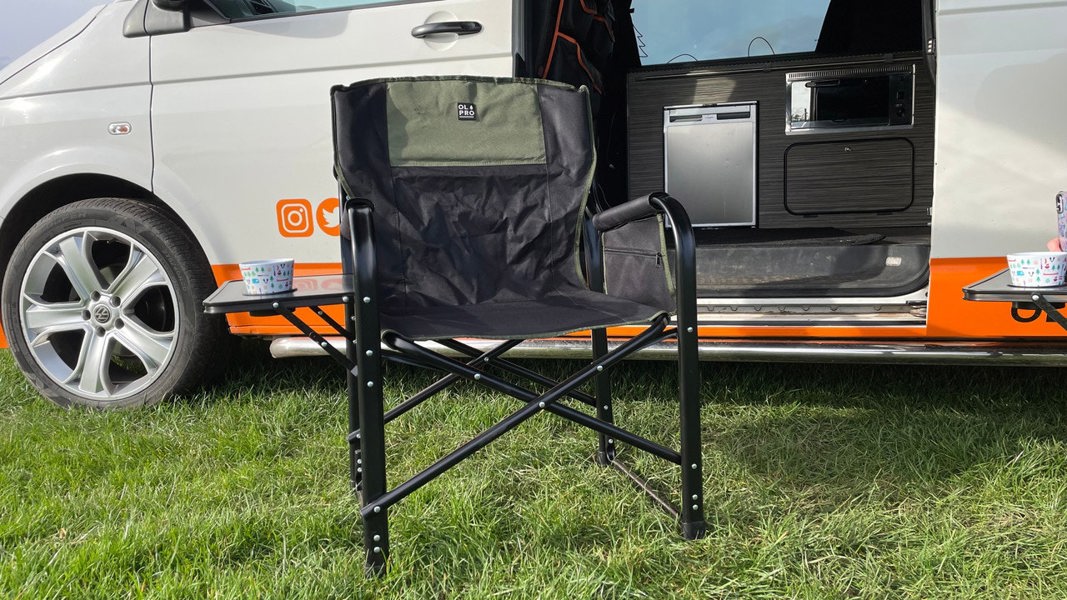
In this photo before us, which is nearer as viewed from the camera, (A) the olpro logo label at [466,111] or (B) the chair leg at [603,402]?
(A) the olpro logo label at [466,111]

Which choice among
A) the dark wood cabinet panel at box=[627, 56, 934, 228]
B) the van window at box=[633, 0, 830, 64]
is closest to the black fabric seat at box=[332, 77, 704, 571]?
the van window at box=[633, 0, 830, 64]

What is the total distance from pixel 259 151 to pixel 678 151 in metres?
2.20

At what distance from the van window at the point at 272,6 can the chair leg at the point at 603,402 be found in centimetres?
117

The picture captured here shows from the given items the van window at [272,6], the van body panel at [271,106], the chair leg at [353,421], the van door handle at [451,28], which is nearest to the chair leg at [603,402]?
the chair leg at [353,421]

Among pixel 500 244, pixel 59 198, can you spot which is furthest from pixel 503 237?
pixel 59 198

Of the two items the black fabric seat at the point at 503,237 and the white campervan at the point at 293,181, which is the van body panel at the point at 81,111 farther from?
the black fabric seat at the point at 503,237

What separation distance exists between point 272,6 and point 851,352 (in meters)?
2.02

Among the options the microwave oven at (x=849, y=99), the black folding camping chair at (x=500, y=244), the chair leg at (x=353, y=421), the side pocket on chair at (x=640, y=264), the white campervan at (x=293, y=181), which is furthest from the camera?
the microwave oven at (x=849, y=99)

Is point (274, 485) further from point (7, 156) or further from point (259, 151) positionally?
point (7, 156)

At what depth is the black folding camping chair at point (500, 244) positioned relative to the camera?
156cm

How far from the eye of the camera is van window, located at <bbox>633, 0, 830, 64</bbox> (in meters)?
3.39

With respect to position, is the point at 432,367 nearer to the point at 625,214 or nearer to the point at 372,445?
the point at 372,445

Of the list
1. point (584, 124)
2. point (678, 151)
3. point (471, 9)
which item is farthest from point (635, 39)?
point (584, 124)

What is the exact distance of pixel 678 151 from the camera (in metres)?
3.92
